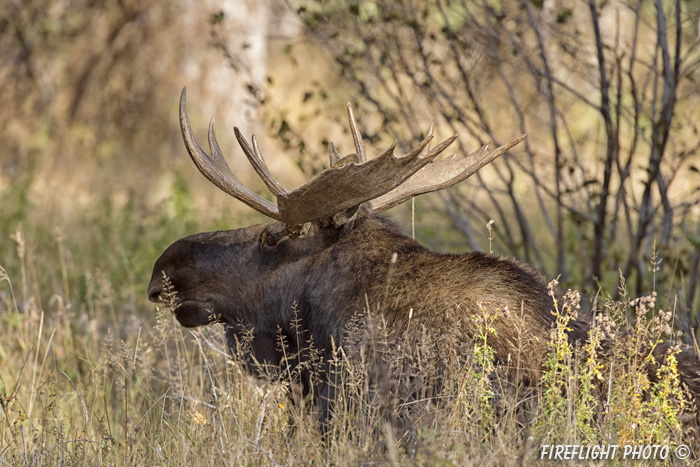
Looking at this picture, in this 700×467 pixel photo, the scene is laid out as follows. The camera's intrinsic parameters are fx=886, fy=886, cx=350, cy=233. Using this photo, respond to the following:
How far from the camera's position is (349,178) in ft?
11.8

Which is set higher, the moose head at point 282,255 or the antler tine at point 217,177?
the antler tine at point 217,177

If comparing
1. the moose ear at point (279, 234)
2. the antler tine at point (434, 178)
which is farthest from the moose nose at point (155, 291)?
the antler tine at point (434, 178)

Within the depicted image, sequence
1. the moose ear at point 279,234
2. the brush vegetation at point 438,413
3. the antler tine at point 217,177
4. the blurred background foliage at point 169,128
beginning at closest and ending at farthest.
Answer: the brush vegetation at point 438,413 < the antler tine at point 217,177 < the moose ear at point 279,234 < the blurred background foliage at point 169,128

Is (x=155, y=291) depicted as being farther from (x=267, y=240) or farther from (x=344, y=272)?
(x=344, y=272)

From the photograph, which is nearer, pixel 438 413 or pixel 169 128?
pixel 438 413

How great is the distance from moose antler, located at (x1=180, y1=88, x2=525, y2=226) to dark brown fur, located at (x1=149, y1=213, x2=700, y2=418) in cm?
17

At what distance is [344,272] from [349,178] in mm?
A: 476

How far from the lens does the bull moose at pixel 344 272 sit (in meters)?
3.55

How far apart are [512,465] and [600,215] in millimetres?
2753

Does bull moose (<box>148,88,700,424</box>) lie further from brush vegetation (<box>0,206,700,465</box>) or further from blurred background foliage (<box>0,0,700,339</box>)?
blurred background foliage (<box>0,0,700,339</box>)
